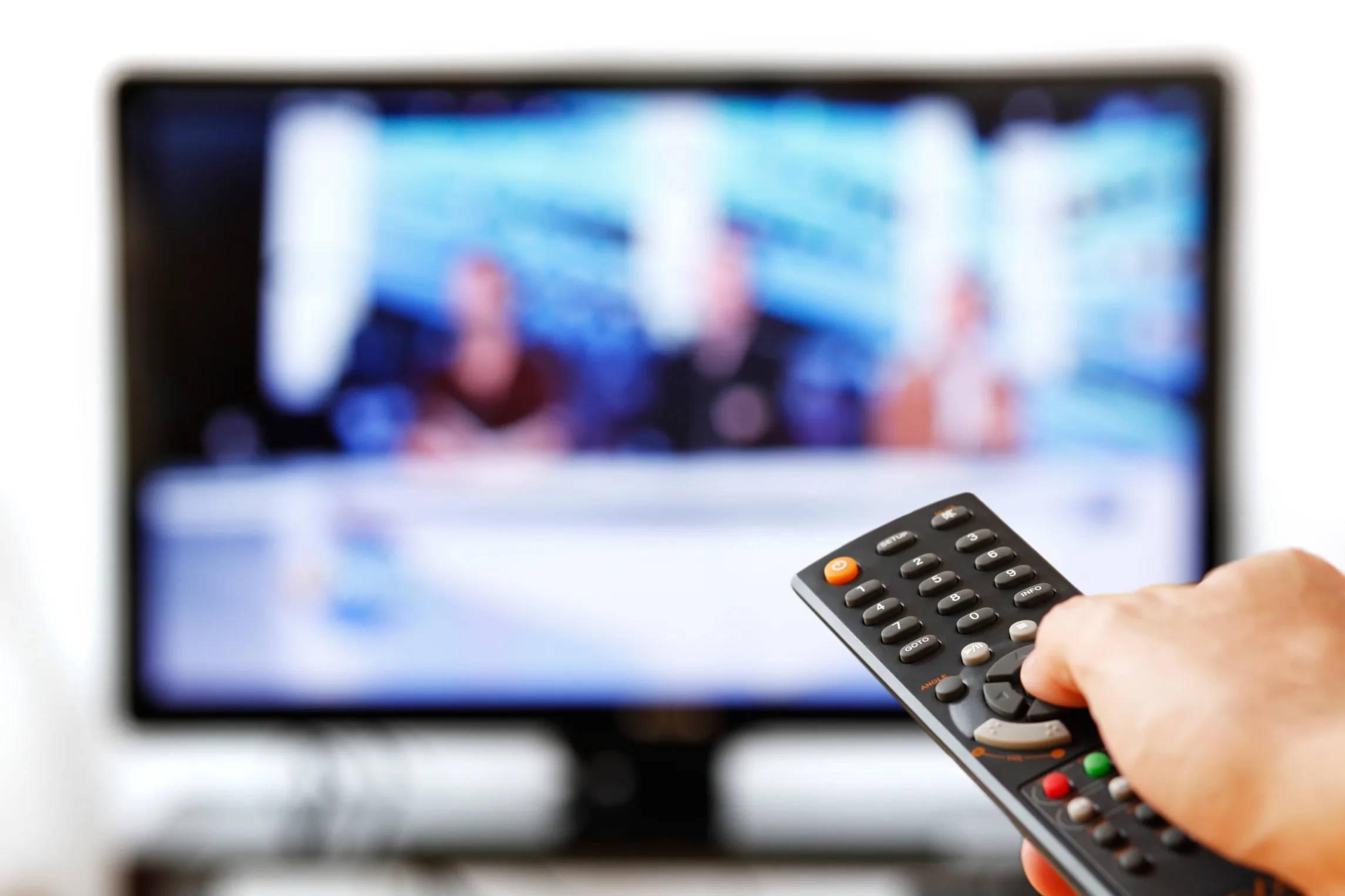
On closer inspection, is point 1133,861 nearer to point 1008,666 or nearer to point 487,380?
point 1008,666

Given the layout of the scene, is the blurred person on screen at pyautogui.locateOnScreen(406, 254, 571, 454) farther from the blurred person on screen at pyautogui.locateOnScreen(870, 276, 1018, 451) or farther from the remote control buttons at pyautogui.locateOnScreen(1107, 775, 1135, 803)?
the remote control buttons at pyautogui.locateOnScreen(1107, 775, 1135, 803)

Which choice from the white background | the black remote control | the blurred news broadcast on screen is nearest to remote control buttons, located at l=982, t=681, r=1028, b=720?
the black remote control

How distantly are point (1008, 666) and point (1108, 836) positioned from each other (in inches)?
3.1

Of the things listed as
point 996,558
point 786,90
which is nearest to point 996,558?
point 996,558

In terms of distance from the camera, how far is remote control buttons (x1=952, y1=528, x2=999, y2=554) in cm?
52

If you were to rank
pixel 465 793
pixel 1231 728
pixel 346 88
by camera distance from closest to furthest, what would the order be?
1. pixel 1231 728
2. pixel 346 88
3. pixel 465 793

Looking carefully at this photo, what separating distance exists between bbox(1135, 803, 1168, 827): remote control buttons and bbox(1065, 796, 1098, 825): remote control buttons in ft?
0.05

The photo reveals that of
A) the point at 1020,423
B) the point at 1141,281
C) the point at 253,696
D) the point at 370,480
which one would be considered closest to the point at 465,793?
the point at 253,696

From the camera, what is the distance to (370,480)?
908 millimetres

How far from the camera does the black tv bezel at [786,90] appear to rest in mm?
881

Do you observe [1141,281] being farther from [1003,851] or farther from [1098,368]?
[1003,851]

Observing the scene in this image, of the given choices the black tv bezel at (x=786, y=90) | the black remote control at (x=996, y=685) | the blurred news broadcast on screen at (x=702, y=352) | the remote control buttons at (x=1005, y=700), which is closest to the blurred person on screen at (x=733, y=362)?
the blurred news broadcast on screen at (x=702, y=352)

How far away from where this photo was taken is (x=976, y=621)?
0.48 meters

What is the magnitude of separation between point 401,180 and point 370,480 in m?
0.25
